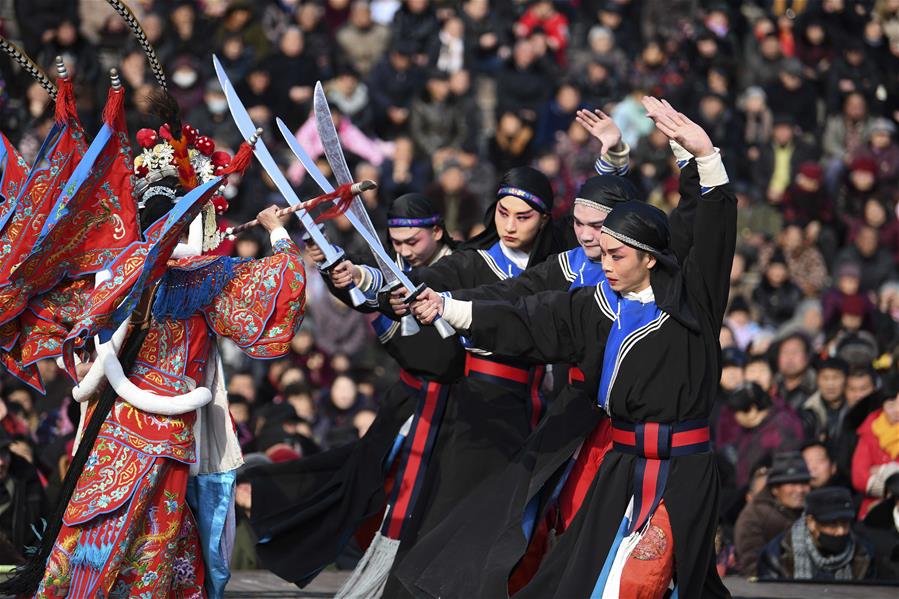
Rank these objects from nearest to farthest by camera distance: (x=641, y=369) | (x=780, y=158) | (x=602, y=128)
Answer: (x=641, y=369)
(x=602, y=128)
(x=780, y=158)

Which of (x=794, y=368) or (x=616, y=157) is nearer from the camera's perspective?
(x=616, y=157)

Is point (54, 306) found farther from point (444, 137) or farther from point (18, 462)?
point (444, 137)

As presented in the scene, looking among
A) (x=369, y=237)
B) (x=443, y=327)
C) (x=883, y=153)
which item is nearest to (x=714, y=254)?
(x=443, y=327)

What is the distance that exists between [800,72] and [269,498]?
966cm

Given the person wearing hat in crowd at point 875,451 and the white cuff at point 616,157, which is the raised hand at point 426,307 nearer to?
the white cuff at point 616,157

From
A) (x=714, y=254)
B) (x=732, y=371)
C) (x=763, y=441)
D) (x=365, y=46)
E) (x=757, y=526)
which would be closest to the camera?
(x=714, y=254)

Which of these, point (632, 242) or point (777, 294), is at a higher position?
point (632, 242)

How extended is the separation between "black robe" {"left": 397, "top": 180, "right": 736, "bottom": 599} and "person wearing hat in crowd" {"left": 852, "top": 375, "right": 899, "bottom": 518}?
11.7 ft

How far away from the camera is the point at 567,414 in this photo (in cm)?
662

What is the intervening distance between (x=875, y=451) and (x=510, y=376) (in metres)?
3.37

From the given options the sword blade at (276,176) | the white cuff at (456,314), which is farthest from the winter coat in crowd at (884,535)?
the sword blade at (276,176)

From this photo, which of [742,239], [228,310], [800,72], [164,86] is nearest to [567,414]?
[228,310]

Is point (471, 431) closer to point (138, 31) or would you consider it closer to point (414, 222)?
point (414, 222)

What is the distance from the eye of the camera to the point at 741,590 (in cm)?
822
